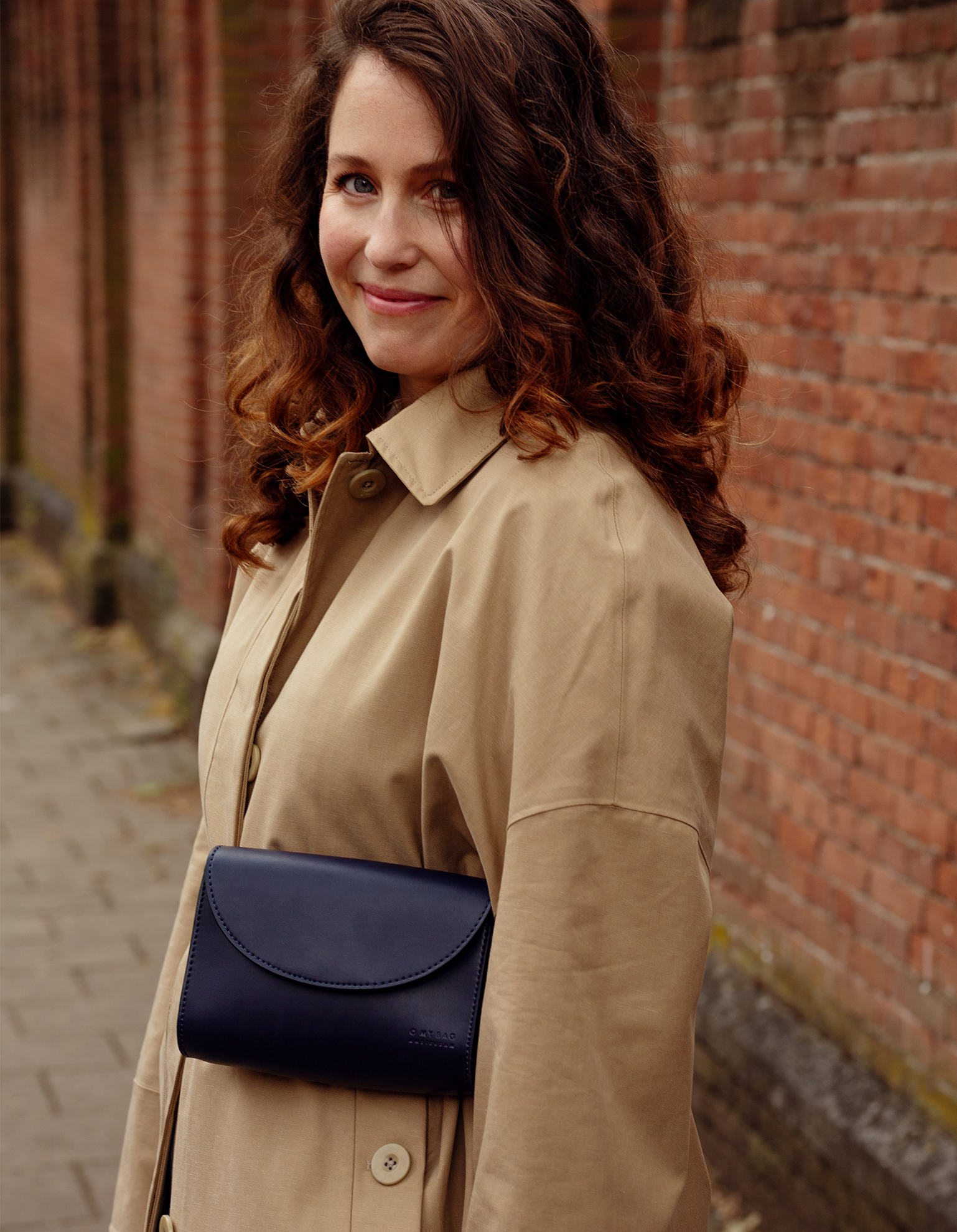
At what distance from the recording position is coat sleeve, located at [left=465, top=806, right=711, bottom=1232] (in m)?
1.39

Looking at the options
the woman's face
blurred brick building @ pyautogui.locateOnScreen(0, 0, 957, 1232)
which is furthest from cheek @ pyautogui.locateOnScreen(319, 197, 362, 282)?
blurred brick building @ pyautogui.locateOnScreen(0, 0, 957, 1232)

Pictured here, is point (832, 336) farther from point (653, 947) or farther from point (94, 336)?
point (94, 336)

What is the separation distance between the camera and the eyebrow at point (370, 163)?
1577 millimetres

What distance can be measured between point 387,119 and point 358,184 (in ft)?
0.33

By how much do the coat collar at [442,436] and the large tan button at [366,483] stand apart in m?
0.03

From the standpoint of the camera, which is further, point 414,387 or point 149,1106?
point 149,1106

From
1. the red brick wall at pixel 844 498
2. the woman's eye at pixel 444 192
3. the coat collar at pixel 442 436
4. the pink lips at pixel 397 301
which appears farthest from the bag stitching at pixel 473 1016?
the red brick wall at pixel 844 498

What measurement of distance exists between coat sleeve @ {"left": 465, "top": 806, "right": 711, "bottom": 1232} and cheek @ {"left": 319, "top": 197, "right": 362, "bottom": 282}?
0.72 meters

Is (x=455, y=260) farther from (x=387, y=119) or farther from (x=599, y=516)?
(x=599, y=516)

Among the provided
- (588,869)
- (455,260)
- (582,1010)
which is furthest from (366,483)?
(582,1010)

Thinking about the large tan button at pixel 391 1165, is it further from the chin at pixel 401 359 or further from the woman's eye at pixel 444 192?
the woman's eye at pixel 444 192

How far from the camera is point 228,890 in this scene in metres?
1.57

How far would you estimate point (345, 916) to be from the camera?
59.5 inches

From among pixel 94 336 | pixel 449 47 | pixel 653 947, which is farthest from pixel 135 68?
pixel 653 947
